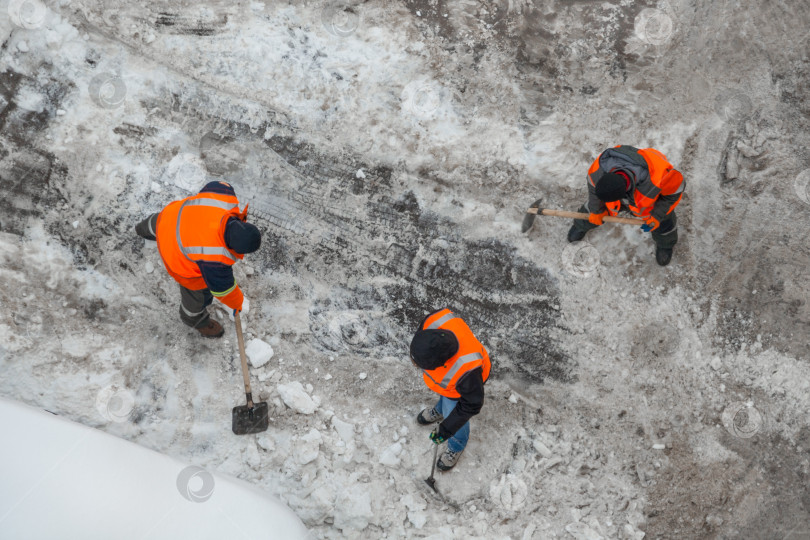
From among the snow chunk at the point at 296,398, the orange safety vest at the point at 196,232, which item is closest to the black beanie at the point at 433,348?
the orange safety vest at the point at 196,232

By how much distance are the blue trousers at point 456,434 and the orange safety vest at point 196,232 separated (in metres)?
1.80

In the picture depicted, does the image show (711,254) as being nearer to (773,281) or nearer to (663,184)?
(773,281)

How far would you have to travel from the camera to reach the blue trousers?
3824mm

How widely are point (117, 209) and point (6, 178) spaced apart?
930 millimetres

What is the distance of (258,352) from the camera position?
4219 millimetres

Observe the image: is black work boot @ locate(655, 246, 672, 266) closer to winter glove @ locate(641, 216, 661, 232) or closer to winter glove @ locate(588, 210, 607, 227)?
winter glove @ locate(641, 216, 661, 232)

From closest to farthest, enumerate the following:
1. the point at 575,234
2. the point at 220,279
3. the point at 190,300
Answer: the point at 220,279
the point at 190,300
the point at 575,234

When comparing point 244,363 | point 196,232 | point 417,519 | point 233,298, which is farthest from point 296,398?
point 196,232

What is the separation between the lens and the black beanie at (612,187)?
12.0 ft

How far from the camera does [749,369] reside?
4301 mm

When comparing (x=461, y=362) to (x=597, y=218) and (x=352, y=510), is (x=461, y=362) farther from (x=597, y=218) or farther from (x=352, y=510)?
(x=597, y=218)

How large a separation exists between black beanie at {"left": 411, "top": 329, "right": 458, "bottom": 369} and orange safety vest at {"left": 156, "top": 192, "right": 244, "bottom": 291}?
131 centimetres

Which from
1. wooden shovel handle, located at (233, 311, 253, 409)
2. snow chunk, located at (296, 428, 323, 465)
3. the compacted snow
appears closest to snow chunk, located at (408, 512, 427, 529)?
the compacted snow

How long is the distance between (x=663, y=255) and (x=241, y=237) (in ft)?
11.1
